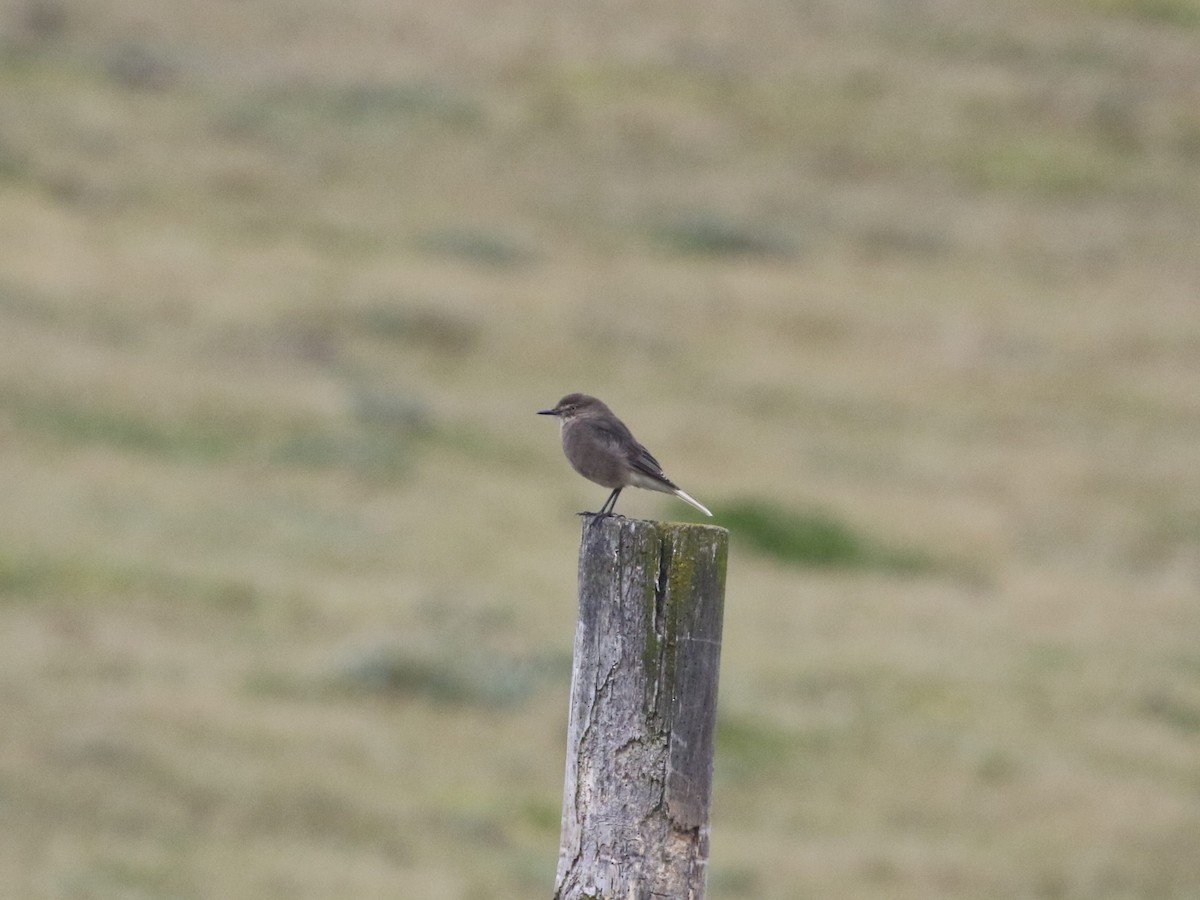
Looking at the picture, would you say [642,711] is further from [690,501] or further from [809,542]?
[809,542]

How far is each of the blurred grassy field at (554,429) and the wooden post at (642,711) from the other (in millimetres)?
7073

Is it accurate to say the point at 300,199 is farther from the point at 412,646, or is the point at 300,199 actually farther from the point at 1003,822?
the point at 1003,822

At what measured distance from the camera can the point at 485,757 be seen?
50.8 ft

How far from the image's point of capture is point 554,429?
2555cm

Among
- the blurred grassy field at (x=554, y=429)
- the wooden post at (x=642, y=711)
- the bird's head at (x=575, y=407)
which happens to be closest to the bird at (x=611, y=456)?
the bird's head at (x=575, y=407)

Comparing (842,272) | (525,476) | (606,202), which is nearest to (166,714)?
(525,476)

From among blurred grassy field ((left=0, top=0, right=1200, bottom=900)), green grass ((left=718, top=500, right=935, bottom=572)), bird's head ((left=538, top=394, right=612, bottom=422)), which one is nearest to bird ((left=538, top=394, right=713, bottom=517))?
bird's head ((left=538, top=394, right=612, bottom=422))

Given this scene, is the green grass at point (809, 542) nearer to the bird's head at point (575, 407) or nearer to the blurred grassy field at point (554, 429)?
the blurred grassy field at point (554, 429)

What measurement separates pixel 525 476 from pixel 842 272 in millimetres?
13000

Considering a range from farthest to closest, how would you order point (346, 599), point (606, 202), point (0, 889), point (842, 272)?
point (606, 202), point (842, 272), point (346, 599), point (0, 889)

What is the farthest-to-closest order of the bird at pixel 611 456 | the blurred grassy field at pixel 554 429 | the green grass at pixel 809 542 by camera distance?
the green grass at pixel 809 542, the blurred grassy field at pixel 554 429, the bird at pixel 611 456

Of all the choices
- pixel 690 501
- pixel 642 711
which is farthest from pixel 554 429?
pixel 642 711

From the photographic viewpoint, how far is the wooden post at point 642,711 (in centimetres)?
502

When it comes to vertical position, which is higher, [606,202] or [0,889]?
[606,202]
